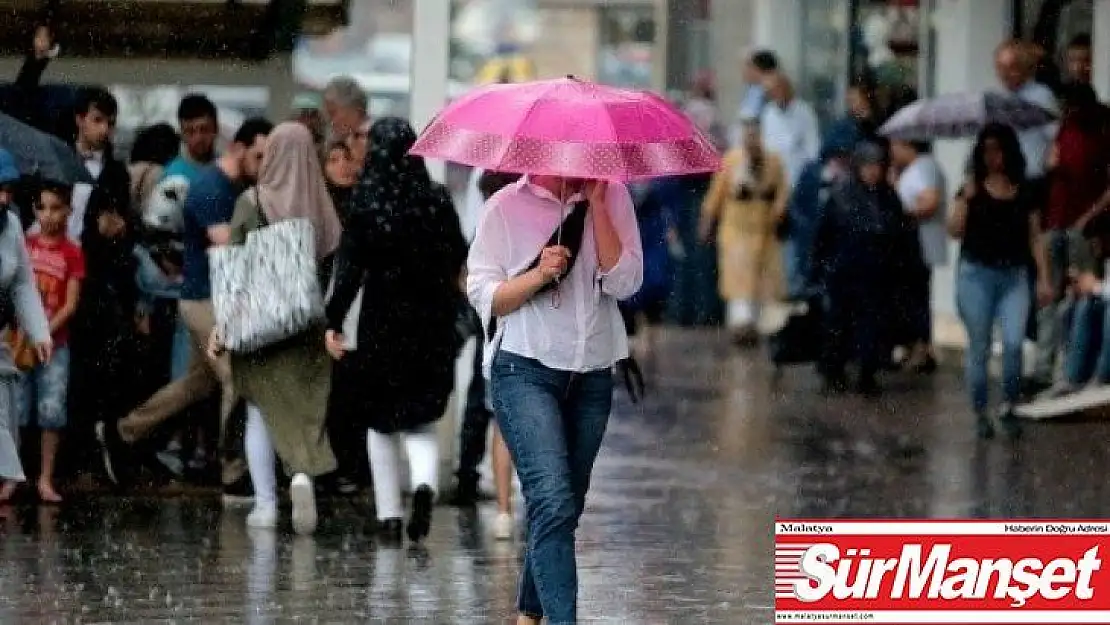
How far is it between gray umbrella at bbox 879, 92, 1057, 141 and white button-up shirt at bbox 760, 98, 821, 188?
4.33 m

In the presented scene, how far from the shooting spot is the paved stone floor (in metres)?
8.97

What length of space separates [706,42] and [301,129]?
21.9 metres

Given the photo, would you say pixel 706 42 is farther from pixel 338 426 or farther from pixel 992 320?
pixel 338 426

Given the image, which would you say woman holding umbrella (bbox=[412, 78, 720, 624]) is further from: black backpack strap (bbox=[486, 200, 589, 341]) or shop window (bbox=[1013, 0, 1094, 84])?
shop window (bbox=[1013, 0, 1094, 84])

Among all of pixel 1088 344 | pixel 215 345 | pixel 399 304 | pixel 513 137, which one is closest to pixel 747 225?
pixel 1088 344

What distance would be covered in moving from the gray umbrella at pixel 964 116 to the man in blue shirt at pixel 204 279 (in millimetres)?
6462

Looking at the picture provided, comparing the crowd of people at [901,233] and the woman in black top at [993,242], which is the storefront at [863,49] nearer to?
the crowd of people at [901,233]

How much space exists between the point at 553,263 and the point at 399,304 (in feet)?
9.36

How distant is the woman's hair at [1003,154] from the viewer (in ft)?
48.1

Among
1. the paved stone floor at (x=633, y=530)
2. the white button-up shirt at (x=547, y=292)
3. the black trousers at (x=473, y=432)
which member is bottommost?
the paved stone floor at (x=633, y=530)

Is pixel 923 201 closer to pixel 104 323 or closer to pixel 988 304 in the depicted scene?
pixel 988 304

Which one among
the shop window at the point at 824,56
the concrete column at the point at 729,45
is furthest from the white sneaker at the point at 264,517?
the concrete column at the point at 729,45

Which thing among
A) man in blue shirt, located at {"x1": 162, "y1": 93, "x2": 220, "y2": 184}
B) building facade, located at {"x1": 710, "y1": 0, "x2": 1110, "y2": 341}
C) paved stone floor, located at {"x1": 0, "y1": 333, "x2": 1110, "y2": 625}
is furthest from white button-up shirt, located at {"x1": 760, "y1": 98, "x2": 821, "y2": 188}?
man in blue shirt, located at {"x1": 162, "y1": 93, "x2": 220, "y2": 184}

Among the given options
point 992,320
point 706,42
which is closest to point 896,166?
point 992,320
